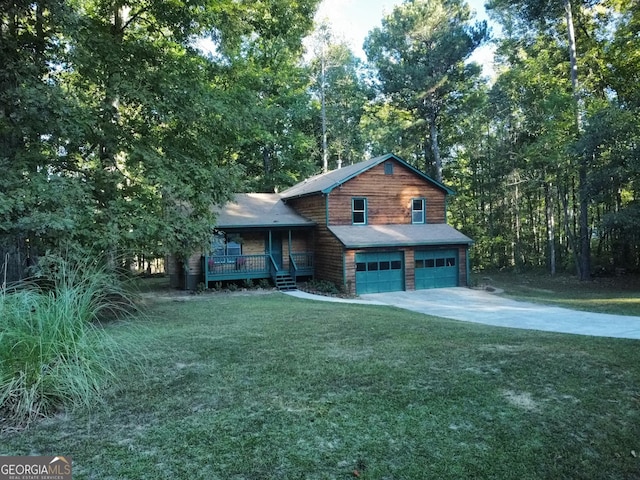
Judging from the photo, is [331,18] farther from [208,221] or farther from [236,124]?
[208,221]

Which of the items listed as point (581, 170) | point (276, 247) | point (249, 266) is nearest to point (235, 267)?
point (249, 266)

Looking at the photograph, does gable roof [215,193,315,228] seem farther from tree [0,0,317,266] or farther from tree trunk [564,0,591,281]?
tree trunk [564,0,591,281]

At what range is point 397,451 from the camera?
10.3 ft

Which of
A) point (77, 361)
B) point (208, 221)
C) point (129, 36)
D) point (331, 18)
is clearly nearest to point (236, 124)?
point (208, 221)

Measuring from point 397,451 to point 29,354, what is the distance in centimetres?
311

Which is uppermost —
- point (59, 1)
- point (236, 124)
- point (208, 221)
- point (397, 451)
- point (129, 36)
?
point (129, 36)

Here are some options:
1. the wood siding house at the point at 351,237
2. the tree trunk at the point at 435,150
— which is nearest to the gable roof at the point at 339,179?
the wood siding house at the point at 351,237

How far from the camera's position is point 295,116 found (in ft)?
89.7

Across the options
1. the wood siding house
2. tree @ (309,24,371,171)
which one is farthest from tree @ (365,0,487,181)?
the wood siding house

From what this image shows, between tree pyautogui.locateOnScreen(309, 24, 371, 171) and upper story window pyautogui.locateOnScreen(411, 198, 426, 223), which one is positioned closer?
upper story window pyautogui.locateOnScreen(411, 198, 426, 223)

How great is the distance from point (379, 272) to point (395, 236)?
5.83 feet

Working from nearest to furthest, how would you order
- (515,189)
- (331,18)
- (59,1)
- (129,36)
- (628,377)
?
(628,377)
(59,1)
(129,36)
(515,189)
(331,18)

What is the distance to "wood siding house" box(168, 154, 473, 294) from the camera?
56.5ft

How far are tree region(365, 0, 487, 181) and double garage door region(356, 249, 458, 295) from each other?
353 inches
